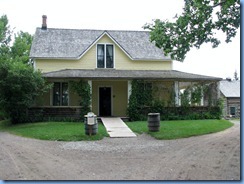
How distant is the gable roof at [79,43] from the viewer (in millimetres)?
20062

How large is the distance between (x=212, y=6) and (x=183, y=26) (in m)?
1.28

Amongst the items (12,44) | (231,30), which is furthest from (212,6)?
(12,44)

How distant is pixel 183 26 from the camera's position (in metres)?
8.29

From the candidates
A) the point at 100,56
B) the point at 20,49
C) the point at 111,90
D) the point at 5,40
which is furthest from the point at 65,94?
the point at 20,49

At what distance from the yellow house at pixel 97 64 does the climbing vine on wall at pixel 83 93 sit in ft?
0.75

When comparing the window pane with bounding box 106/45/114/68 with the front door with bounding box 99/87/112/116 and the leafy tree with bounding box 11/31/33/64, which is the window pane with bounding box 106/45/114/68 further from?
the leafy tree with bounding box 11/31/33/64

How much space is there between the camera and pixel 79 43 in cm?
2066

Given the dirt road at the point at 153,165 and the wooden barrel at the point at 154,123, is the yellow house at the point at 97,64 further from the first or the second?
the dirt road at the point at 153,165

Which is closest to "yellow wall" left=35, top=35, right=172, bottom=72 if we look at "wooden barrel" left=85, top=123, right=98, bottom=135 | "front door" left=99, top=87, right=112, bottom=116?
"front door" left=99, top=87, right=112, bottom=116

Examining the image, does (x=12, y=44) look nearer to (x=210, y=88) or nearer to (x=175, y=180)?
(x=210, y=88)

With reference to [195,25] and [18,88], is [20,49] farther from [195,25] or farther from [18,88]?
[195,25]

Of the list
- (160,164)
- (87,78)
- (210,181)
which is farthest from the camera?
(87,78)

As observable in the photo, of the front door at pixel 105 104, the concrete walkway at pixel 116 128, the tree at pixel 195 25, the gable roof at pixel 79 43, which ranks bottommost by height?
the concrete walkway at pixel 116 128

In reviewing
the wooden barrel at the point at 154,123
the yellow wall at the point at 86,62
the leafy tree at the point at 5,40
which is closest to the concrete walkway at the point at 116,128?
the wooden barrel at the point at 154,123
